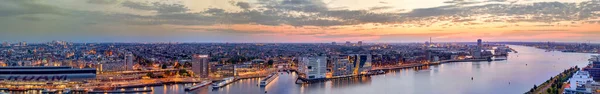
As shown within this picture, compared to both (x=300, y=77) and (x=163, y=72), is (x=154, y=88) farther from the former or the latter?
(x=300, y=77)

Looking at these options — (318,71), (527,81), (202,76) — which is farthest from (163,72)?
(527,81)

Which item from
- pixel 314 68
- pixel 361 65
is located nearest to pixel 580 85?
pixel 314 68

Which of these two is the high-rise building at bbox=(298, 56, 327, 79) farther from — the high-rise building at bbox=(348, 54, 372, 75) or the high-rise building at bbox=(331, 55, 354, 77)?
the high-rise building at bbox=(348, 54, 372, 75)

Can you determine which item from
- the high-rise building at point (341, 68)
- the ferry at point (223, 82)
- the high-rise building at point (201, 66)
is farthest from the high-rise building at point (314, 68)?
the high-rise building at point (201, 66)

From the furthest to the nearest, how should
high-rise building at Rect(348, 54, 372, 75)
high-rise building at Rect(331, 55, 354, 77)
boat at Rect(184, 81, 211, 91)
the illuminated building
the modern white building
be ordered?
high-rise building at Rect(348, 54, 372, 75) < high-rise building at Rect(331, 55, 354, 77) < the illuminated building < boat at Rect(184, 81, 211, 91) < the modern white building

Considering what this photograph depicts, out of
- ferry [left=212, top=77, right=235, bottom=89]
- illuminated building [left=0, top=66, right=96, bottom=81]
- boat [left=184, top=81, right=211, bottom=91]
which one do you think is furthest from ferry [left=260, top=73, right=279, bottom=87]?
illuminated building [left=0, top=66, right=96, bottom=81]

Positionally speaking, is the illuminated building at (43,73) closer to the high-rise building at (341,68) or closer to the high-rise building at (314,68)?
the high-rise building at (314,68)

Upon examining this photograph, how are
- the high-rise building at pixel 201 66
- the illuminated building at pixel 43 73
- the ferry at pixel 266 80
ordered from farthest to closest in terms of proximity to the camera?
1. the high-rise building at pixel 201 66
2. the ferry at pixel 266 80
3. the illuminated building at pixel 43 73

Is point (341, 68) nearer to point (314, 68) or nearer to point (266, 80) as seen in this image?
point (314, 68)

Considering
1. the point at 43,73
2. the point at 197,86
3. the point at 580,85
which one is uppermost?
the point at 43,73

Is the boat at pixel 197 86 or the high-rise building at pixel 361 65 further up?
the high-rise building at pixel 361 65

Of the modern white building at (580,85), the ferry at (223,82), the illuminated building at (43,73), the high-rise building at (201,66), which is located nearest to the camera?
the modern white building at (580,85)
